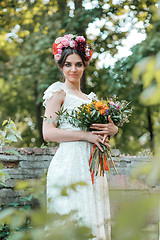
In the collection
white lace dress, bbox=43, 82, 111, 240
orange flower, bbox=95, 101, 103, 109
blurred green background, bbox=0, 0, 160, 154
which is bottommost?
white lace dress, bbox=43, 82, 111, 240

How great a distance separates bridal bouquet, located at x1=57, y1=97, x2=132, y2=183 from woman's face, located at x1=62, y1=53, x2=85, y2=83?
14.3 inches

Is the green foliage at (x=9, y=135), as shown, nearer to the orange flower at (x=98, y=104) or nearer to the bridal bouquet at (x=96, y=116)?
the bridal bouquet at (x=96, y=116)

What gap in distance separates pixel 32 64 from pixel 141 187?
17.4 feet

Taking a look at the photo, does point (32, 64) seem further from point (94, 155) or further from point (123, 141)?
point (94, 155)

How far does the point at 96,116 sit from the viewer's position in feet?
8.50

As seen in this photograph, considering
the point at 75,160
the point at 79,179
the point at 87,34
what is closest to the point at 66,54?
the point at 75,160

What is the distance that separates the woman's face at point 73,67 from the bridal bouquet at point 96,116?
14.3 inches

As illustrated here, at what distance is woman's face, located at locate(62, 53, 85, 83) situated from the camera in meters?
2.96

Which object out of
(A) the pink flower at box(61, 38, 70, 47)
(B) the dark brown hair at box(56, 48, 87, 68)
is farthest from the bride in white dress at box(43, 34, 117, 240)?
(A) the pink flower at box(61, 38, 70, 47)

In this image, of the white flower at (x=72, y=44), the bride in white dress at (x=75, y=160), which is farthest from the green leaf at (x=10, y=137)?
the white flower at (x=72, y=44)

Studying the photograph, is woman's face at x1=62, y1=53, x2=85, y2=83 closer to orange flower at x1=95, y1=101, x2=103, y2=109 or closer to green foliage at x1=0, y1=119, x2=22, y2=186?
orange flower at x1=95, y1=101, x2=103, y2=109

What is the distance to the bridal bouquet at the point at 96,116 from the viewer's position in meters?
2.59

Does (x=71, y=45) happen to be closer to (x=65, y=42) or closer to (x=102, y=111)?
(x=65, y=42)

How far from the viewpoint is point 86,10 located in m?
6.88
